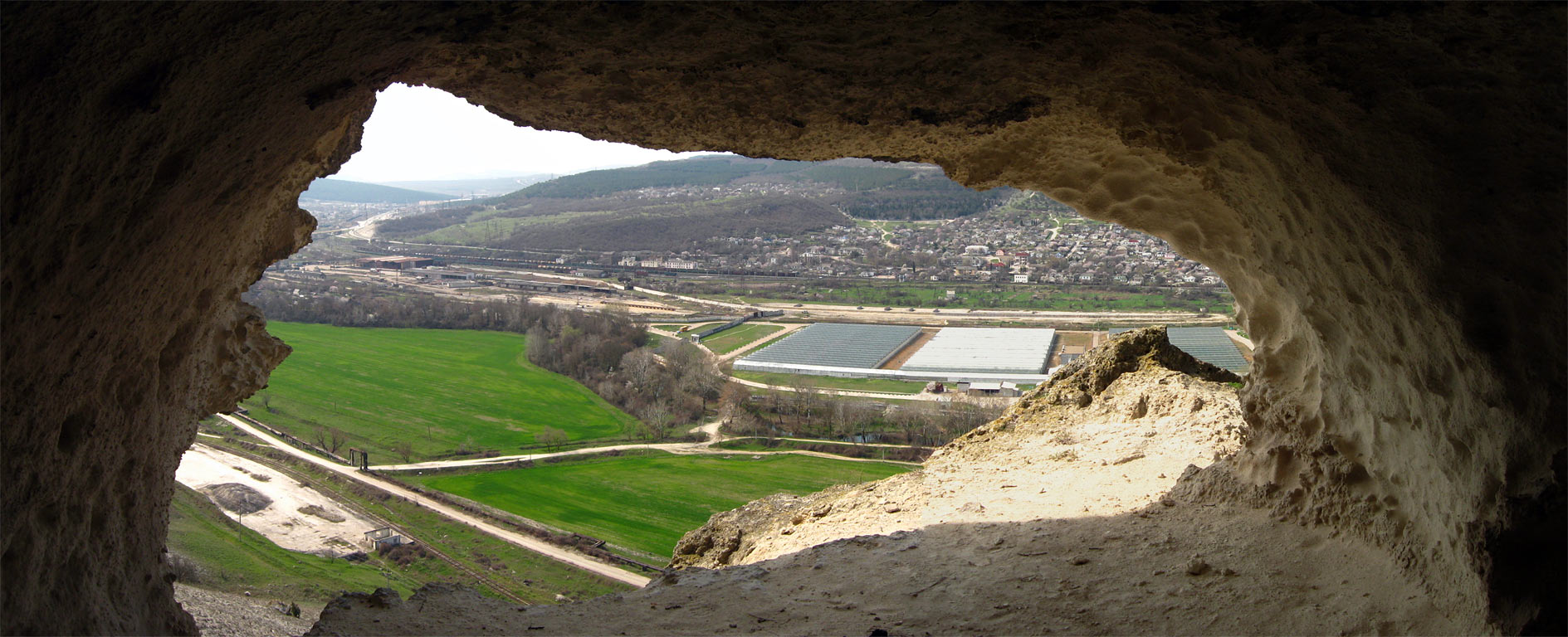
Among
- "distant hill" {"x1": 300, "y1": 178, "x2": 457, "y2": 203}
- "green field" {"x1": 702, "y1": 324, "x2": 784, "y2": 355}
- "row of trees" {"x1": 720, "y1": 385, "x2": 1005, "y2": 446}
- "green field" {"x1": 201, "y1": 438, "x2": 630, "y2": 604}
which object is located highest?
"distant hill" {"x1": 300, "y1": 178, "x2": 457, "y2": 203}

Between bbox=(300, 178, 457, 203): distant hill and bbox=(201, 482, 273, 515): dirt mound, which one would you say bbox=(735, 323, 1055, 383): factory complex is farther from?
bbox=(300, 178, 457, 203): distant hill

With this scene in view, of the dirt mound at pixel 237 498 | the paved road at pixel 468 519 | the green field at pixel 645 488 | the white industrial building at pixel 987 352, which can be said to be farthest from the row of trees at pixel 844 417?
the dirt mound at pixel 237 498

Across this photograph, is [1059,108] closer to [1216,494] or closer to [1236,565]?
[1236,565]

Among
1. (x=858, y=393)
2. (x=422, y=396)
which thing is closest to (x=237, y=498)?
(x=422, y=396)

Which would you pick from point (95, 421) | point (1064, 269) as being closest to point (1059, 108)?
point (95, 421)

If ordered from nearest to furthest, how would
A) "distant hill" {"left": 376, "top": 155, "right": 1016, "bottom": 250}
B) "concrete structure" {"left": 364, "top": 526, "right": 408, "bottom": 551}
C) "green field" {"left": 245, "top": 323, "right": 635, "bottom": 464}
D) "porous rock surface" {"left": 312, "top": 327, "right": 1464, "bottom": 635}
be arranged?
"porous rock surface" {"left": 312, "top": 327, "right": 1464, "bottom": 635}, "concrete structure" {"left": 364, "top": 526, "right": 408, "bottom": 551}, "green field" {"left": 245, "top": 323, "right": 635, "bottom": 464}, "distant hill" {"left": 376, "top": 155, "right": 1016, "bottom": 250}

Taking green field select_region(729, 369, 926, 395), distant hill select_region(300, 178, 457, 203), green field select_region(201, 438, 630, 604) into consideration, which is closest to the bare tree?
green field select_region(729, 369, 926, 395)
